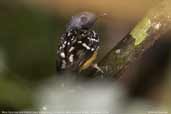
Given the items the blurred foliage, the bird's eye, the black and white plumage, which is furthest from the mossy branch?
the blurred foliage

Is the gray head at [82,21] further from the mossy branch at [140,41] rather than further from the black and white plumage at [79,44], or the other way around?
the mossy branch at [140,41]

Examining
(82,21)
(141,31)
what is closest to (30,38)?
(82,21)

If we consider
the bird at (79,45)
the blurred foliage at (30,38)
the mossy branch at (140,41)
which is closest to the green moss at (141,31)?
the mossy branch at (140,41)

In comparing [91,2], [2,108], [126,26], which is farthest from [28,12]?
[2,108]

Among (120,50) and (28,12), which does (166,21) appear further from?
(28,12)

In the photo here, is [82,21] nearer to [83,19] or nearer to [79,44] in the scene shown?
[83,19]

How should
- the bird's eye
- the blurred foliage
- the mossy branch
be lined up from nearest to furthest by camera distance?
the mossy branch
the bird's eye
the blurred foliage

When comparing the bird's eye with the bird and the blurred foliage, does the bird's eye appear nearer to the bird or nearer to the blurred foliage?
the bird

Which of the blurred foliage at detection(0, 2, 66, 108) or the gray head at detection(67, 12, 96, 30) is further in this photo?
the blurred foliage at detection(0, 2, 66, 108)
